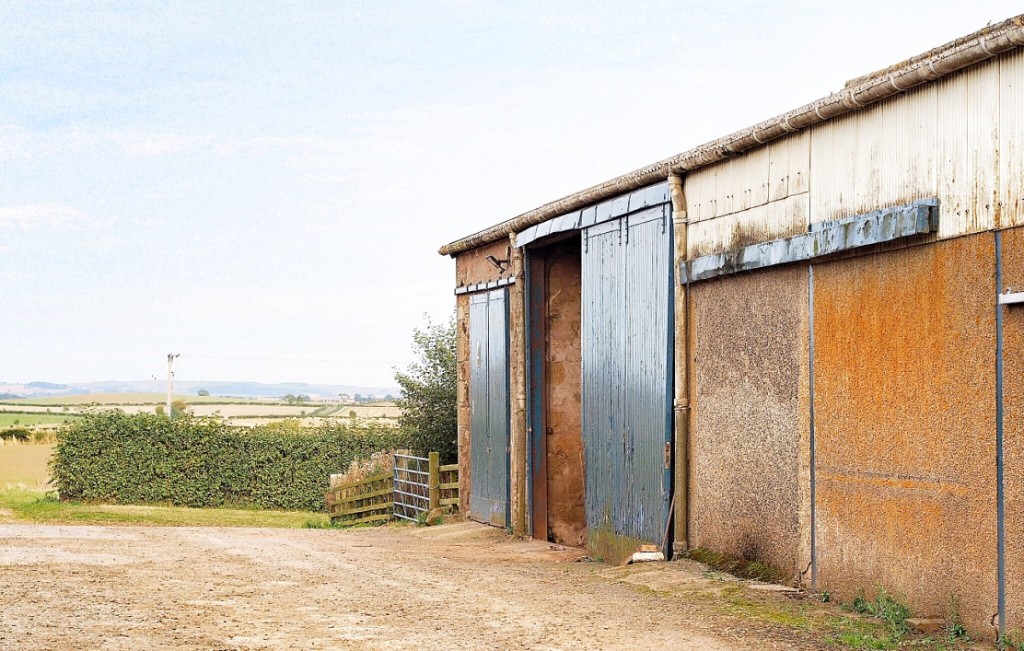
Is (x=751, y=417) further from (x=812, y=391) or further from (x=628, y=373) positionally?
(x=628, y=373)

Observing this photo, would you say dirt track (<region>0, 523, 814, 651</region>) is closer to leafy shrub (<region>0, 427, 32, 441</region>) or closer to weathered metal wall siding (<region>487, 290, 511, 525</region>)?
weathered metal wall siding (<region>487, 290, 511, 525</region>)

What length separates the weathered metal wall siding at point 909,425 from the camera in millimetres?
7023

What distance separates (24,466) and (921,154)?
3632cm

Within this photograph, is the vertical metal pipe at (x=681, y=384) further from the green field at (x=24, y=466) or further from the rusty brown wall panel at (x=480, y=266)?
the green field at (x=24, y=466)

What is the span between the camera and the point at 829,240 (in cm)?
849

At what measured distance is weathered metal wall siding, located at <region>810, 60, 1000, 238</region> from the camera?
700 cm

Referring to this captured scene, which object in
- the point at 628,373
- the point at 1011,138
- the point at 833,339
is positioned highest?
the point at 1011,138

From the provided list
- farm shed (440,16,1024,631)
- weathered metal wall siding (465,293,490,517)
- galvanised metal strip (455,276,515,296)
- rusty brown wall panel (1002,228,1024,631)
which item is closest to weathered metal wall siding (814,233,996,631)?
farm shed (440,16,1024,631)

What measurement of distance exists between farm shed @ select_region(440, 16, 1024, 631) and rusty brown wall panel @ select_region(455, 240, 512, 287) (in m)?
1.81

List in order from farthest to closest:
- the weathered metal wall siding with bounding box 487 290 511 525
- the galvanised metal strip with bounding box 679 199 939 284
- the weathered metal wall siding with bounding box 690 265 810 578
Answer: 1. the weathered metal wall siding with bounding box 487 290 511 525
2. the weathered metal wall siding with bounding box 690 265 810 578
3. the galvanised metal strip with bounding box 679 199 939 284

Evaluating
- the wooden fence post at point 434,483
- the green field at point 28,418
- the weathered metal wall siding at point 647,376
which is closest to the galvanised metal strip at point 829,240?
the weathered metal wall siding at point 647,376

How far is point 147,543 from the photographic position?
45.9ft

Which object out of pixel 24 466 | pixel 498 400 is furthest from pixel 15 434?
pixel 498 400

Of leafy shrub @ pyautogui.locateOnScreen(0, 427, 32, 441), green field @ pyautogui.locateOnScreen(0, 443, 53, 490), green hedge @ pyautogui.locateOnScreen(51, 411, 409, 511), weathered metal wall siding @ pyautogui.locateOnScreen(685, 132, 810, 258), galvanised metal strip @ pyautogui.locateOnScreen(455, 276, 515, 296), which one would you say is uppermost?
weathered metal wall siding @ pyautogui.locateOnScreen(685, 132, 810, 258)
